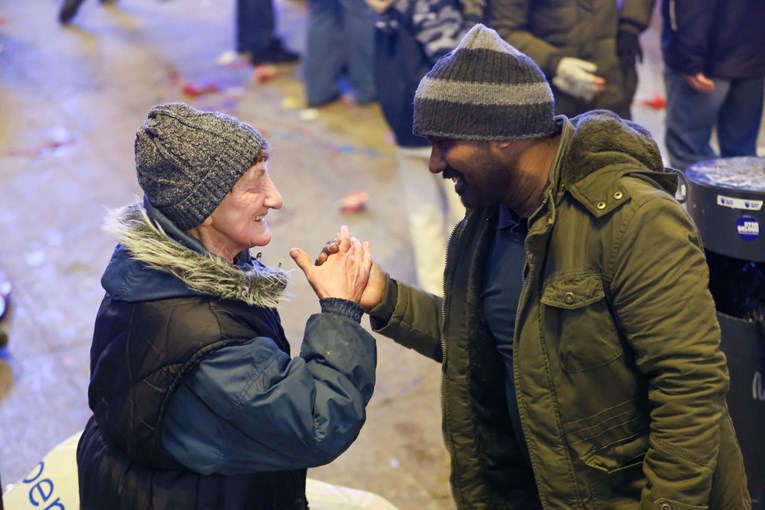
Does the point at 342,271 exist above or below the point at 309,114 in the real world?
above

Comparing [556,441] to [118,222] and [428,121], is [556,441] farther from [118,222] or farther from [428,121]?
[118,222]

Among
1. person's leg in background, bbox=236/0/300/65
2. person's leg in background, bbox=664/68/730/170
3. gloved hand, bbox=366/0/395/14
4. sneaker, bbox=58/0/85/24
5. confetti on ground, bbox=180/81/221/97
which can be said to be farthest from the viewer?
sneaker, bbox=58/0/85/24

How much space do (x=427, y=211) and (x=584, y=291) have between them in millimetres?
2870

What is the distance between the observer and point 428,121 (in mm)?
2404

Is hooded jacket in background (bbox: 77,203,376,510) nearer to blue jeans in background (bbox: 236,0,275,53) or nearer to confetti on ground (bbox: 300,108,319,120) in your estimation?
confetti on ground (bbox: 300,108,319,120)

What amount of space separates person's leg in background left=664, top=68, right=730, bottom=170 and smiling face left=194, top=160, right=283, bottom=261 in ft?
11.2

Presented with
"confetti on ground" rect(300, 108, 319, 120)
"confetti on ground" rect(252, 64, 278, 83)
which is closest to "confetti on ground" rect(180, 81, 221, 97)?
"confetti on ground" rect(252, 64, 278, 83)

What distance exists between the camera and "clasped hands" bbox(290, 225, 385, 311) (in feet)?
8.09

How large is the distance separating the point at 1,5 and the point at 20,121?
4983 millimetres

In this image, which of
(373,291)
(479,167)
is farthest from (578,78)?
(479,167)

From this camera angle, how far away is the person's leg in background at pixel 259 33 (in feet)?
30.4

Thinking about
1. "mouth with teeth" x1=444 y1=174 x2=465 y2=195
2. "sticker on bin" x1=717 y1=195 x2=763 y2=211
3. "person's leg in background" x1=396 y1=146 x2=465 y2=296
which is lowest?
"person's leg in background" x1=396 y1=146 x2=465 y2=296

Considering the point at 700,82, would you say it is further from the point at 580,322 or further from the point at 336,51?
the point at 336,51

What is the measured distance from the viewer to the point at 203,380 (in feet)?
7.23
